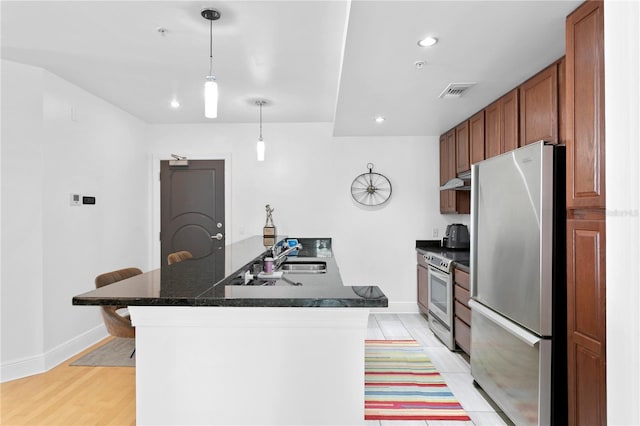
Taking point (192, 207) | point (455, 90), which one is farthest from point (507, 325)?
point (192, 207)

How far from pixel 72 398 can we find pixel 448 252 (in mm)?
3471

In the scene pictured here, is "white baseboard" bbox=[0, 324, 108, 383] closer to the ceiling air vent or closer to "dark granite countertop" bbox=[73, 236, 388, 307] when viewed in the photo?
"dark granite countertop" bbox=[73, 236, 388, 307]

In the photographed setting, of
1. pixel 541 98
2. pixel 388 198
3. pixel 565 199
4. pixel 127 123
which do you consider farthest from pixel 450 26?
pixel 127 123

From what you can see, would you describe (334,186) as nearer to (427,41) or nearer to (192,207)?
(192,207)

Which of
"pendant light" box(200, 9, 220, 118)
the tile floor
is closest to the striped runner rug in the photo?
the tile floor

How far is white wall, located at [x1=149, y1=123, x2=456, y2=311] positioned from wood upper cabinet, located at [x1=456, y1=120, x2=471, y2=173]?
2.37ft

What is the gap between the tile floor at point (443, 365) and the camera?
2.24 meters

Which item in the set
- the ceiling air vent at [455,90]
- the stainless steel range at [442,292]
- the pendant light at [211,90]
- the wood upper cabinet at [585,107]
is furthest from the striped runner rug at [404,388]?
the ceiling air vent at [455,90]

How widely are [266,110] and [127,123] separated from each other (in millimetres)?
1643

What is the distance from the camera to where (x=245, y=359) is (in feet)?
4.25

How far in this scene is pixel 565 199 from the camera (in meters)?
1.90

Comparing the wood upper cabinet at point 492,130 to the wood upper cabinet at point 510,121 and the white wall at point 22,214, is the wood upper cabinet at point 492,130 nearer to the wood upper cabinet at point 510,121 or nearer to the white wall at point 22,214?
the wood upper cabinet at point 510,121
